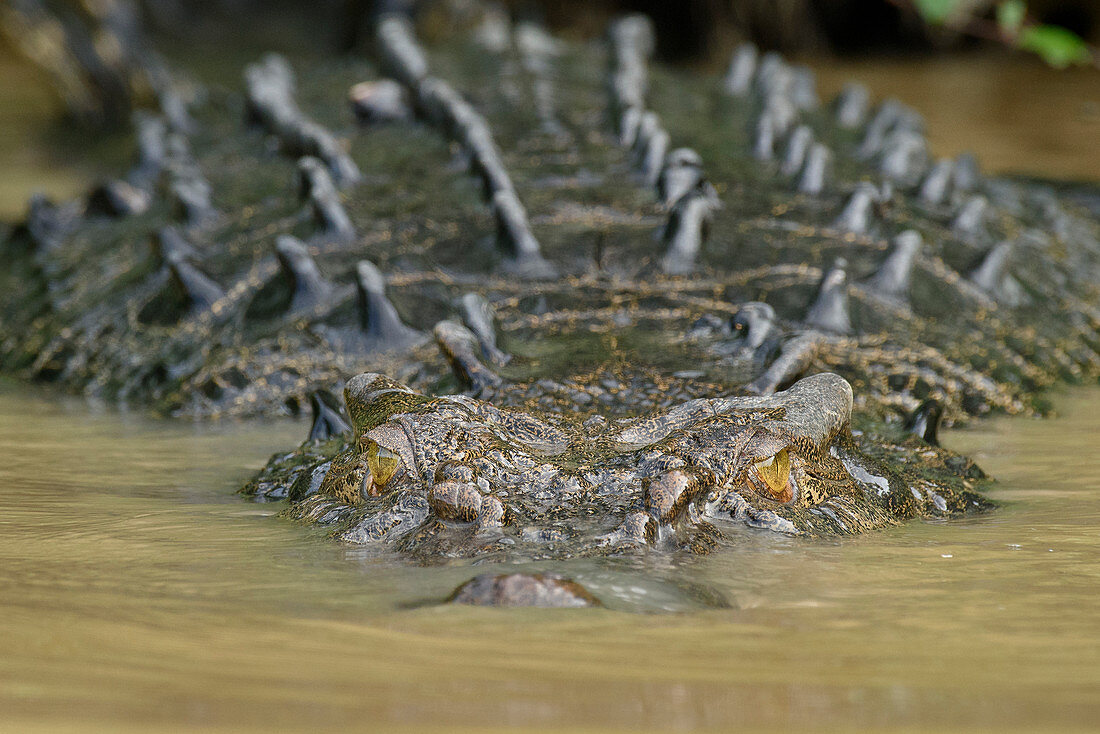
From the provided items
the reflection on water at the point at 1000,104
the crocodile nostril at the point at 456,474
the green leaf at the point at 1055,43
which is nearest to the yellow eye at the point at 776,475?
the crocodile nostril at the point at 456,474

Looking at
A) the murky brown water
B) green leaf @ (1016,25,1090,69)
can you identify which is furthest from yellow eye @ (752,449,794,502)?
green leaf @ (1016,25,1090,69)

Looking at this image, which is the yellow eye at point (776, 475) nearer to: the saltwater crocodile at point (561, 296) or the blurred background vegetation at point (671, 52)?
the saltwater crocodile at point (561, 296)

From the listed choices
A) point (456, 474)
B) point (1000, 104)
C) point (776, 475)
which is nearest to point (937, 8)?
point (776, 475)

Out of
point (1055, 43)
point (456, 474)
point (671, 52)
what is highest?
point (1055, 43)

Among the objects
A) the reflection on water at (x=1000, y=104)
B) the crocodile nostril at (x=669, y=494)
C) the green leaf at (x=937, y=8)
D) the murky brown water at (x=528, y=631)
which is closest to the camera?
the murky brown water at (x=528, y=631)

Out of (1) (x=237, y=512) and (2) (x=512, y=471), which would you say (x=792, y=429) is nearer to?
(2) (x=512, y=471)

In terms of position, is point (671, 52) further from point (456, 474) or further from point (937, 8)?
point (456, 474)
